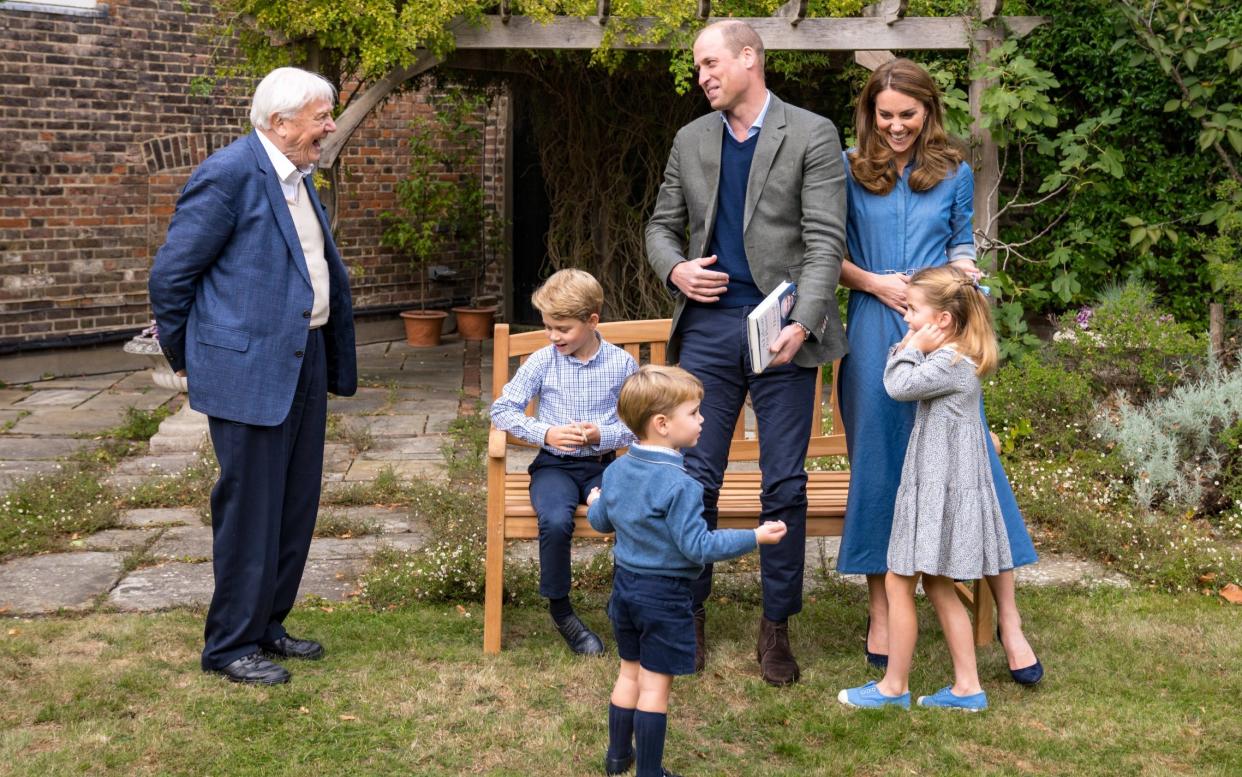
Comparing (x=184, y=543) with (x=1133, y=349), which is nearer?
(x=184, y=543)

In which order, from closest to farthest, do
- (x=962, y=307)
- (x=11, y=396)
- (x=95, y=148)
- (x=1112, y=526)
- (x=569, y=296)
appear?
(x=962, y=307) < (x=569, y=296) < (x=1112, y=526) < (x=11, y=396) < (x=95, y=148)

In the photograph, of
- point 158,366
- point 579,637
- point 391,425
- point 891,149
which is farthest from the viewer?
point 158,366

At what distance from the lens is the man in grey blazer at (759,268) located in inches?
154

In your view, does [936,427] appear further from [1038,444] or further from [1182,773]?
[1038,444]

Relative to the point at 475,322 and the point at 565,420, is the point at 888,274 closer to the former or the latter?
the point at 565,420

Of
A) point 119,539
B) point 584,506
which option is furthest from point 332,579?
point 584,506

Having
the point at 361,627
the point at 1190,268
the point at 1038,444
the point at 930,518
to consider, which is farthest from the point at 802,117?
the point at 1190,268

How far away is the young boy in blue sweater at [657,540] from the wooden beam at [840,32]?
482cm

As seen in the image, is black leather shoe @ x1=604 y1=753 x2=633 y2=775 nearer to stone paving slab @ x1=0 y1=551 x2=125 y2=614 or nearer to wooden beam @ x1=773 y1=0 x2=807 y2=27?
stone paving slab @ x1=0 y1=551 x2=125 y2=614

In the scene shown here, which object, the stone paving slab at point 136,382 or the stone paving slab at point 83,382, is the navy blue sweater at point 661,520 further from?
the stone paving slab at point 83,382

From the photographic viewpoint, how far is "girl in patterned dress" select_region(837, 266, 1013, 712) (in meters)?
3.74

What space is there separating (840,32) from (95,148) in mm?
5888

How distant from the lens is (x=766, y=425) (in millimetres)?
4086

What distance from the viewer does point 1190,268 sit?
25.3 feet
